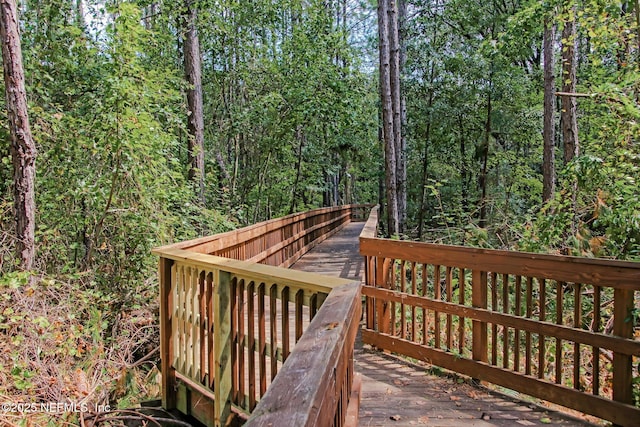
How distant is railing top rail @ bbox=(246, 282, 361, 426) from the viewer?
104cm

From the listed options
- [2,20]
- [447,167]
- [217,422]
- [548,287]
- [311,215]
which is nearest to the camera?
[217,422]

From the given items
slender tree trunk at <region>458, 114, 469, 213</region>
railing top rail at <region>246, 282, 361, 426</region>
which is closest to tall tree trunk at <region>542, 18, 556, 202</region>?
slender tree trunk at <region>458, 114, 469, 213</region>

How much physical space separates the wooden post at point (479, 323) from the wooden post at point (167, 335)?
2.71 m

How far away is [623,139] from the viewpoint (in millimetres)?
6094

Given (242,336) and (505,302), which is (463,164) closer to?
(505,302)

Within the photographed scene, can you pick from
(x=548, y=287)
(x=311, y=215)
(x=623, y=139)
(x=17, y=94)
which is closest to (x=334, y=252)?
(x=311, y=215)

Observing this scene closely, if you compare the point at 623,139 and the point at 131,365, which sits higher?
the point at 623,139

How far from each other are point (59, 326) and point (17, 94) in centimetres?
290

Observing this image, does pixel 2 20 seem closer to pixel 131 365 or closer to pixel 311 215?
pixel 131 365

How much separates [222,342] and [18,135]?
4.20 metres

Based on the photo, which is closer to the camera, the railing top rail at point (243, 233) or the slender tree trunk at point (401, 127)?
the railing top rail at point (243, 233)

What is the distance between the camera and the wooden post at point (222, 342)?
10.2ft

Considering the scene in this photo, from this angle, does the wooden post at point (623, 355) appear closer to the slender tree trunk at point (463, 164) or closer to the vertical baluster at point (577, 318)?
the vertical baluster at point (577, 318)

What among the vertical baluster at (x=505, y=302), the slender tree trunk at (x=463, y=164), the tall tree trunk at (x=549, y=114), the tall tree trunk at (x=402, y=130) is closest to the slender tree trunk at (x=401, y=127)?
the tall tree trunk at (x=402, y=130)
